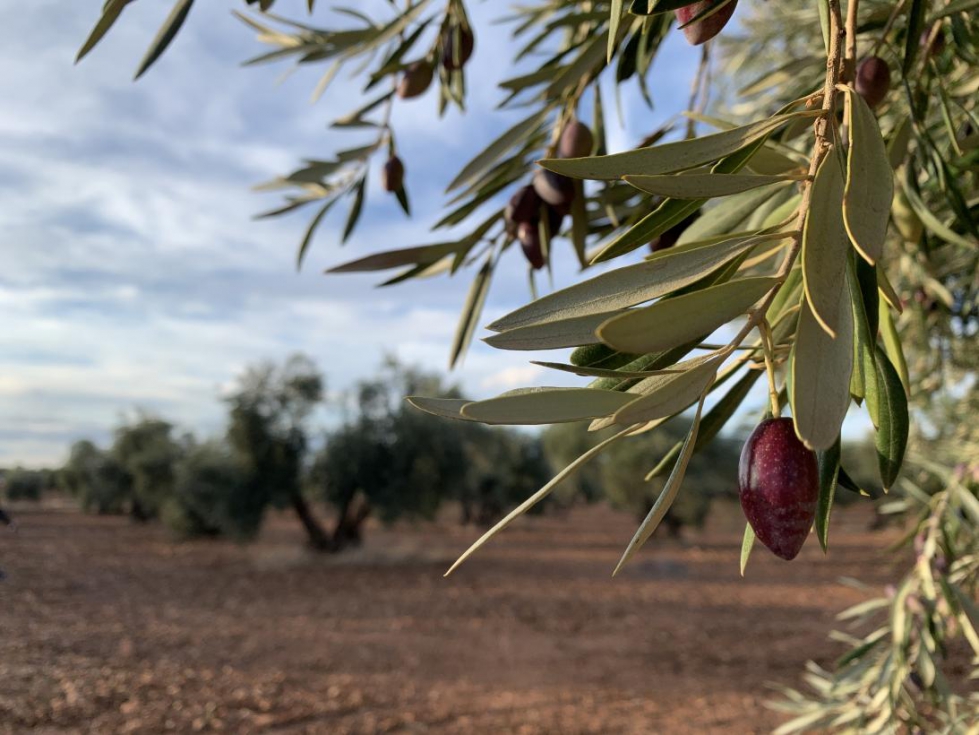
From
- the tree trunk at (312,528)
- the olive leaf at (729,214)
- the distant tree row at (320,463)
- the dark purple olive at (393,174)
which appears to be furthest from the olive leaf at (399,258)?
Answer: the tree trunk at (312,528)

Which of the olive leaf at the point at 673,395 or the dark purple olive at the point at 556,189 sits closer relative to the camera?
the olive leaf at the point at 673,395

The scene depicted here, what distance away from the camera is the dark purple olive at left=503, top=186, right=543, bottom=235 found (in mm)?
820

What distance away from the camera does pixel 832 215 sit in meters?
0.36

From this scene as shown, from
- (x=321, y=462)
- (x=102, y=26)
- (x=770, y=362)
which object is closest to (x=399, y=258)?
(x=102, y=26)

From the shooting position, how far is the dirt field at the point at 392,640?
4.13m

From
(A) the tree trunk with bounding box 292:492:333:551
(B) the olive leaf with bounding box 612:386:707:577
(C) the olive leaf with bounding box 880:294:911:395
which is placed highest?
(C) the olive leaf with bounding box 880:294:911:395

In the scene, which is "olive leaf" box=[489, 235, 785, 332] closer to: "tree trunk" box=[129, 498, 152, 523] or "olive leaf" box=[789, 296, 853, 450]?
"olive leaf" box=[789, 296, 853, 450]

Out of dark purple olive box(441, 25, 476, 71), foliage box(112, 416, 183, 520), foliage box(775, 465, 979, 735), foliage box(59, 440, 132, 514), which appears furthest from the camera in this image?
foliage box(59, 440, 132, 514)

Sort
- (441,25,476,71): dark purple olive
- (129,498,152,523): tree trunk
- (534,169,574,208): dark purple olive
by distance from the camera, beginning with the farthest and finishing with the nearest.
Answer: (129,498,152,523): tree trunk, (441,25,476,71): dark purple olive, (534,169,574,208): dark purple olive

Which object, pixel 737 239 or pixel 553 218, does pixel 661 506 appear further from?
pixel 553 218

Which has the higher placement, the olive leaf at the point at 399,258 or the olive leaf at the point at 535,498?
the olive leaf at the point at 399,258

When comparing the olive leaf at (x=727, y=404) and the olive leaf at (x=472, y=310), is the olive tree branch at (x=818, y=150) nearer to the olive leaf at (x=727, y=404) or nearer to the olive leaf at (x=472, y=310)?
the olive leaf at (x=727, y=404)

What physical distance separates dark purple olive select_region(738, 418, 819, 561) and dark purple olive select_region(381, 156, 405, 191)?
33.8 inches

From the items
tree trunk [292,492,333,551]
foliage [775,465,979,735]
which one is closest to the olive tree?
tree trunk [292,492,333,551]
